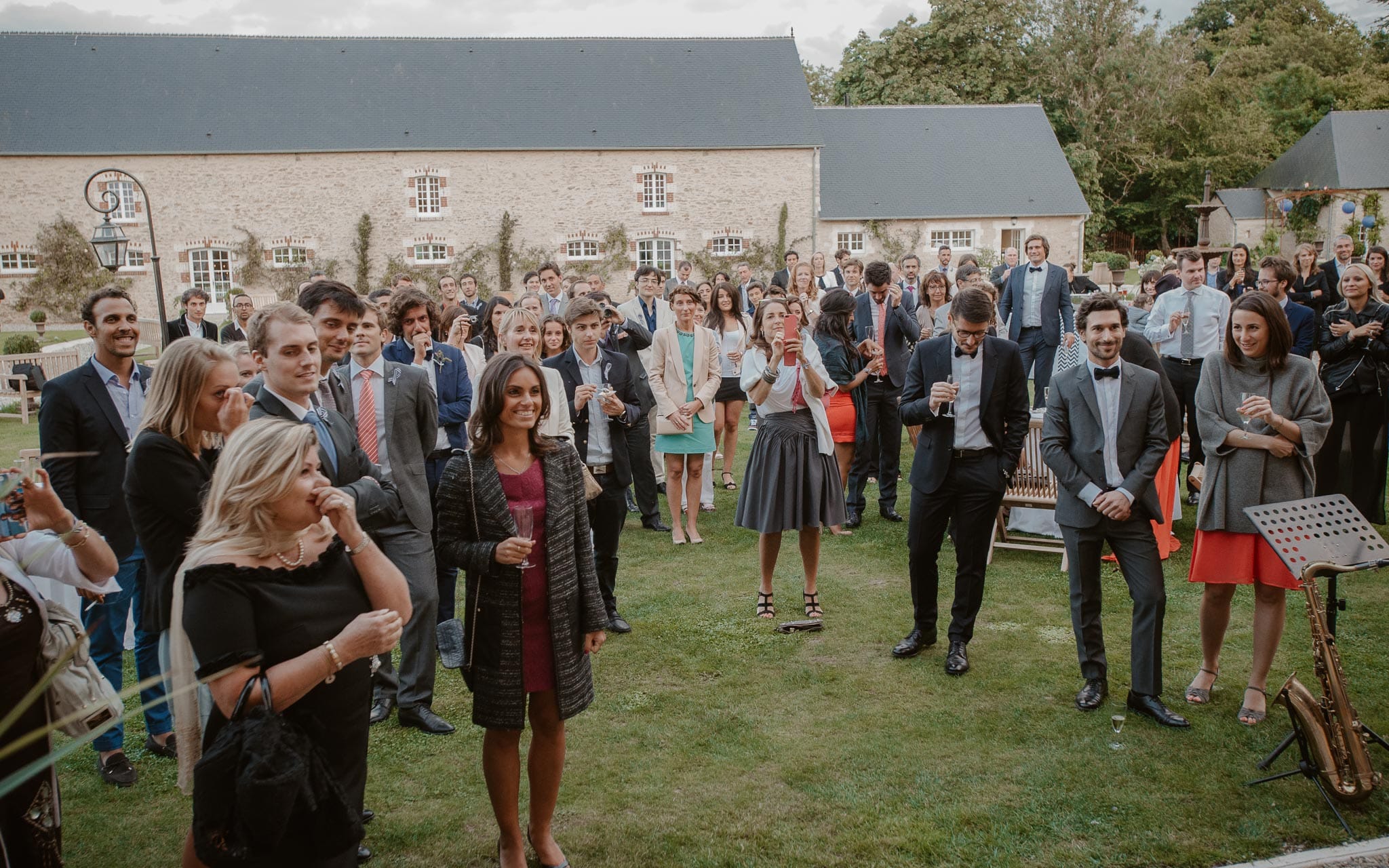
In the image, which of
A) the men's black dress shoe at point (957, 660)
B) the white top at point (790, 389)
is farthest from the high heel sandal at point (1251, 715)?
the white top at point (790, 389)

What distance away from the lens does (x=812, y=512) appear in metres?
6.12

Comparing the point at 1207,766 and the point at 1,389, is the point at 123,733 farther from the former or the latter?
the point at 1,389

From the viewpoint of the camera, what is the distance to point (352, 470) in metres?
3.95

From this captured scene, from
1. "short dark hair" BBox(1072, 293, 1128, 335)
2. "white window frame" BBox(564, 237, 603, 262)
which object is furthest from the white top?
"white window frame" BBox(564, 237, 603, 262)

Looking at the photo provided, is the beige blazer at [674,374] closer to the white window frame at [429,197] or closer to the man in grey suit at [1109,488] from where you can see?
the man in grey suit at [1109,488]

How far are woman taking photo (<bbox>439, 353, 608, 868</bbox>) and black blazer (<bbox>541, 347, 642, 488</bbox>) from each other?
9.41 feet

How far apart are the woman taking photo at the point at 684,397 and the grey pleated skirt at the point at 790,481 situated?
1.83 meters

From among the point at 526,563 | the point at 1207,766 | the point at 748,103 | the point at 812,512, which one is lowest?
the point at 1207,766

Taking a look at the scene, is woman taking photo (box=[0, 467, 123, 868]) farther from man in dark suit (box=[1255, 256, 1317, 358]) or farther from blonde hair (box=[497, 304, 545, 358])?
man in dark suit (box=[1255, 256, 1317, 358])

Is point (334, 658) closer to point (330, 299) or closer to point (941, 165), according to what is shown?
point (330, 299)

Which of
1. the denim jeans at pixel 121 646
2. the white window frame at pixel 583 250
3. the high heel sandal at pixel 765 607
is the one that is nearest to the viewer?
the denim jeans at pixel 121 646

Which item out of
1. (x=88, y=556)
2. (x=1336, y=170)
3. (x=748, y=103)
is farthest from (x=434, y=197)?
(x=1336, y=170)

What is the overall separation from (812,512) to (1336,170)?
43954mm

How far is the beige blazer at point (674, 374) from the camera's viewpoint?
26.6 feet
